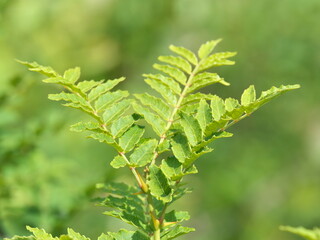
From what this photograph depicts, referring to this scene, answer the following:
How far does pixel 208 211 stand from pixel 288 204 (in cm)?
78

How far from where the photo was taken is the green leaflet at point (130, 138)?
100cm

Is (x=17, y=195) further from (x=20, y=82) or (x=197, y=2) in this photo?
(x=197, y=2)

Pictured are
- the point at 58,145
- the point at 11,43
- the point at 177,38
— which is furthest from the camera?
the point at 177,38

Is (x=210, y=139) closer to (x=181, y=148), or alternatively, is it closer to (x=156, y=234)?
(x=181, y=148)

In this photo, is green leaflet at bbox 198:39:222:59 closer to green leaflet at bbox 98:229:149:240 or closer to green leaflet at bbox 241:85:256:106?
green leaflet at bbox 241:85:256:106

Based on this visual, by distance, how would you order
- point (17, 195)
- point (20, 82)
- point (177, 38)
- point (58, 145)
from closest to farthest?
1. point (20, 82)
2. point (17, 195)
3. point (58, 145)
4. point (177, 38)

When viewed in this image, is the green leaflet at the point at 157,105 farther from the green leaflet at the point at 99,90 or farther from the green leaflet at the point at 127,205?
the green leaflet at the point at 127,205

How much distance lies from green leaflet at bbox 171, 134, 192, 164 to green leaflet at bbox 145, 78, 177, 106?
13 cm

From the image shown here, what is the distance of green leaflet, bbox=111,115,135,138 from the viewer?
39.4 inches

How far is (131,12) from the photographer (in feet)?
17.7

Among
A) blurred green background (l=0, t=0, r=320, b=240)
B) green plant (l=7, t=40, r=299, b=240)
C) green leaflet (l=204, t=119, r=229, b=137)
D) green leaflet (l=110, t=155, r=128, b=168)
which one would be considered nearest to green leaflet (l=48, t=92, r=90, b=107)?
green plant (l=7, t=40, r=299, b=240)

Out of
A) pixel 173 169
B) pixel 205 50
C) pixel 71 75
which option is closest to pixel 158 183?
pixel 173 169

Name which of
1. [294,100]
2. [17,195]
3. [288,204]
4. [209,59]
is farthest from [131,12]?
[209,59]

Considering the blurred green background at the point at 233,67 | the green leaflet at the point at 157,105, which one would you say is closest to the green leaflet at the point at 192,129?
the green leaflet at the point at 157,105
